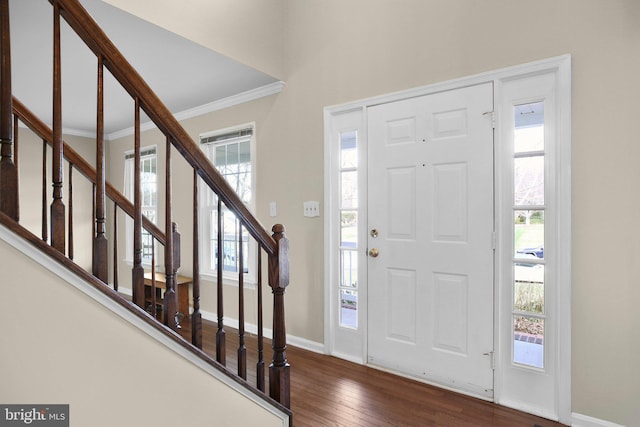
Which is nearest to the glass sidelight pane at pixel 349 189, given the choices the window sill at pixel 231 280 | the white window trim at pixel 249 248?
the white window trim at pixel 249 248

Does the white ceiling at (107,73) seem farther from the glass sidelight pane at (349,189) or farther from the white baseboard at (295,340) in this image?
the white baseboard at (295,340)

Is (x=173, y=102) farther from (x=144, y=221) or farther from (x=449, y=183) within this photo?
(x=449, y=183)

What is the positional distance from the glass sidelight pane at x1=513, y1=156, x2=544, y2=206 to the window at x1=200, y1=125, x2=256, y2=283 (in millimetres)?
2390

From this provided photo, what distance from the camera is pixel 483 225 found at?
2281 millimetres

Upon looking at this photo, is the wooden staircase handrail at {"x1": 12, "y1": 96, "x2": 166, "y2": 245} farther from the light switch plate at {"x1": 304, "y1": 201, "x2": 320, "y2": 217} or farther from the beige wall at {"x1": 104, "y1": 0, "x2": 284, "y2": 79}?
→ the light switch plate at {"x1": 304, "y1": 201, "x2": 320, "y2": 217}

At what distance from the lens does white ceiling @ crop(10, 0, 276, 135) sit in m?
2.22

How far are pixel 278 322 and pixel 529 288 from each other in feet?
5.14

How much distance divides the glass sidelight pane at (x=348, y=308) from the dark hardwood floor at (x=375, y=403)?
0.31 meters

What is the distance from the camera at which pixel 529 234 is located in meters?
2.16

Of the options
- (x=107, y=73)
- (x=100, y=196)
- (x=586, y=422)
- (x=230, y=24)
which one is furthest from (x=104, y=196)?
(x=586, y=422)

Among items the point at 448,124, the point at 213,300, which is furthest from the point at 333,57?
the point at 213,300

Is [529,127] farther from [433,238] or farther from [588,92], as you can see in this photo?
[433,238]

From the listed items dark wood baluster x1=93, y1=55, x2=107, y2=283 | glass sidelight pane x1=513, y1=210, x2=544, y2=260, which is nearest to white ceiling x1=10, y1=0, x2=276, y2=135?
dark wood baluster x1=93, y1=55, x2=107, y2=283

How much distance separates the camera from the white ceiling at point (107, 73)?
2219 millimetres
